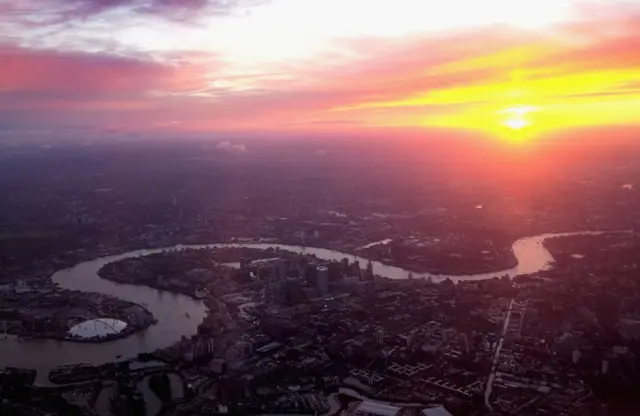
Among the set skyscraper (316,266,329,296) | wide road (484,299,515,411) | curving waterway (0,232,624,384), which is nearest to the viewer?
wide road (484,299,515,411)

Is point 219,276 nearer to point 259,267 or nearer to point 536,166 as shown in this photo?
point 259,267

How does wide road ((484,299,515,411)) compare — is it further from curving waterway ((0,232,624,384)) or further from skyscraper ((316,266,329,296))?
skyscraper ((316,266,329,296))

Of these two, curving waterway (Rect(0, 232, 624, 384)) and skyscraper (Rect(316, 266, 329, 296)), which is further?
skyscraper (Rect(316, 266, 329, 296))

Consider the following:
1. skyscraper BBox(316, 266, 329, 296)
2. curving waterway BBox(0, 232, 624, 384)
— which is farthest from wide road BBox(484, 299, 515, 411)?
skyscraper BBox(316, 266, 329, 296)

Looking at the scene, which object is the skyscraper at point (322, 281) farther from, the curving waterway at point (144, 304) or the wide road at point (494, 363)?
the wide road at point (494, 363)

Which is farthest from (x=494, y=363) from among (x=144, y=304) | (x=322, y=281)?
(x=144, y=304)

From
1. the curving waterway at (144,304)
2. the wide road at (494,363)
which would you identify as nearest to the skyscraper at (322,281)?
the curving waterway at (144,304)

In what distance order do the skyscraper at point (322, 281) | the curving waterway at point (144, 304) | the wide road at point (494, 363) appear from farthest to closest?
the skyscraper at point (322, 281)
the curving waterway at point (144, 304)
the wide road at point (494, 363)

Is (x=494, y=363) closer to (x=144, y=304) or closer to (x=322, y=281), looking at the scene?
(x=322, y=281)

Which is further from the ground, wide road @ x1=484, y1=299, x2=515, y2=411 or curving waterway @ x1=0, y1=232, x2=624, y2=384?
curving waterway @ x1=0, y1=232, x2=624, y2=384
